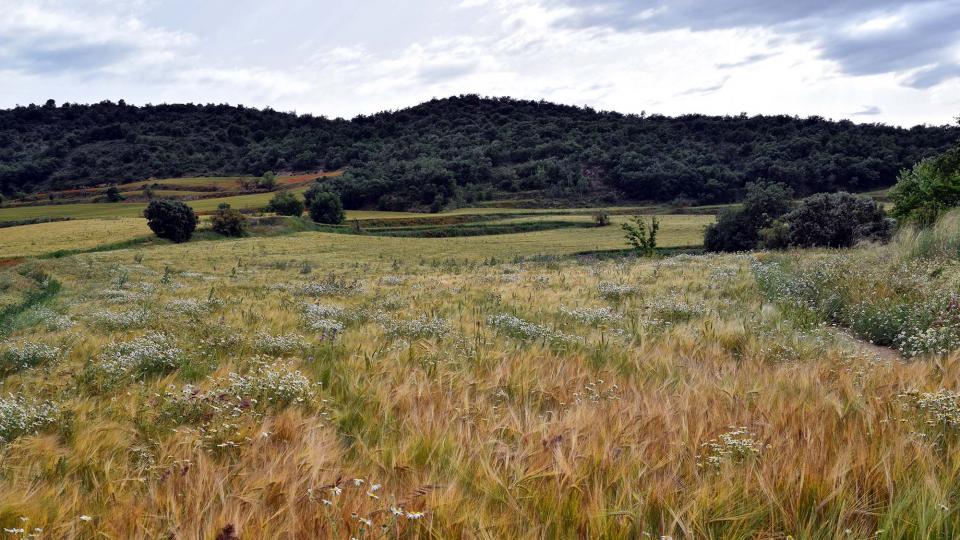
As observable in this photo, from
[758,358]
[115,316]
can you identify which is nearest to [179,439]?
[758,358]

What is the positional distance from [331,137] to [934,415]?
20684 cm

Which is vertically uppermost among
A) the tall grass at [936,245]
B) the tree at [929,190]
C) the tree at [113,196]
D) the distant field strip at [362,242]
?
the tree at [113,196]

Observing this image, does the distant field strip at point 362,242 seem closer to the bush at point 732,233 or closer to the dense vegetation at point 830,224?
the bush at point 732,233

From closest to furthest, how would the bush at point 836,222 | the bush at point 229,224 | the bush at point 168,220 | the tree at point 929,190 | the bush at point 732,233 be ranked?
the tree at point 929,190, the bush at point 836,222, the bush at point 732,233, the bush at point 168,220, the bush at point 229,224

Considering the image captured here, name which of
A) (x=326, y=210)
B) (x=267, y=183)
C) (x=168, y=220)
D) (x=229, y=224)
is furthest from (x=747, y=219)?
(x=267, y=183)

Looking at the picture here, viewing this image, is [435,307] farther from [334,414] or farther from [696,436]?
[696,436]

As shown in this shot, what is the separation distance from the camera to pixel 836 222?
42094 millimetres

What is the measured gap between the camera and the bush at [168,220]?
6544cm

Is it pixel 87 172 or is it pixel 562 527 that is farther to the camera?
pixel 87 172

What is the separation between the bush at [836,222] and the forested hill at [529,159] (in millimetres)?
81281

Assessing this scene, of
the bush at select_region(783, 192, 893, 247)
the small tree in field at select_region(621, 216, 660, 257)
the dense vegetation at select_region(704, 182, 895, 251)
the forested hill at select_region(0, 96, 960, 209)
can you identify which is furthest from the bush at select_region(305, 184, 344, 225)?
the bush at select_region(783, 192, 893, 247)

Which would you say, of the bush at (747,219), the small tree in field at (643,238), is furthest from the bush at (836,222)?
the bush at (747,219)

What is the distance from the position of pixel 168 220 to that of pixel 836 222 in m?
68.7

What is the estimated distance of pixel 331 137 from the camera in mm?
196500
